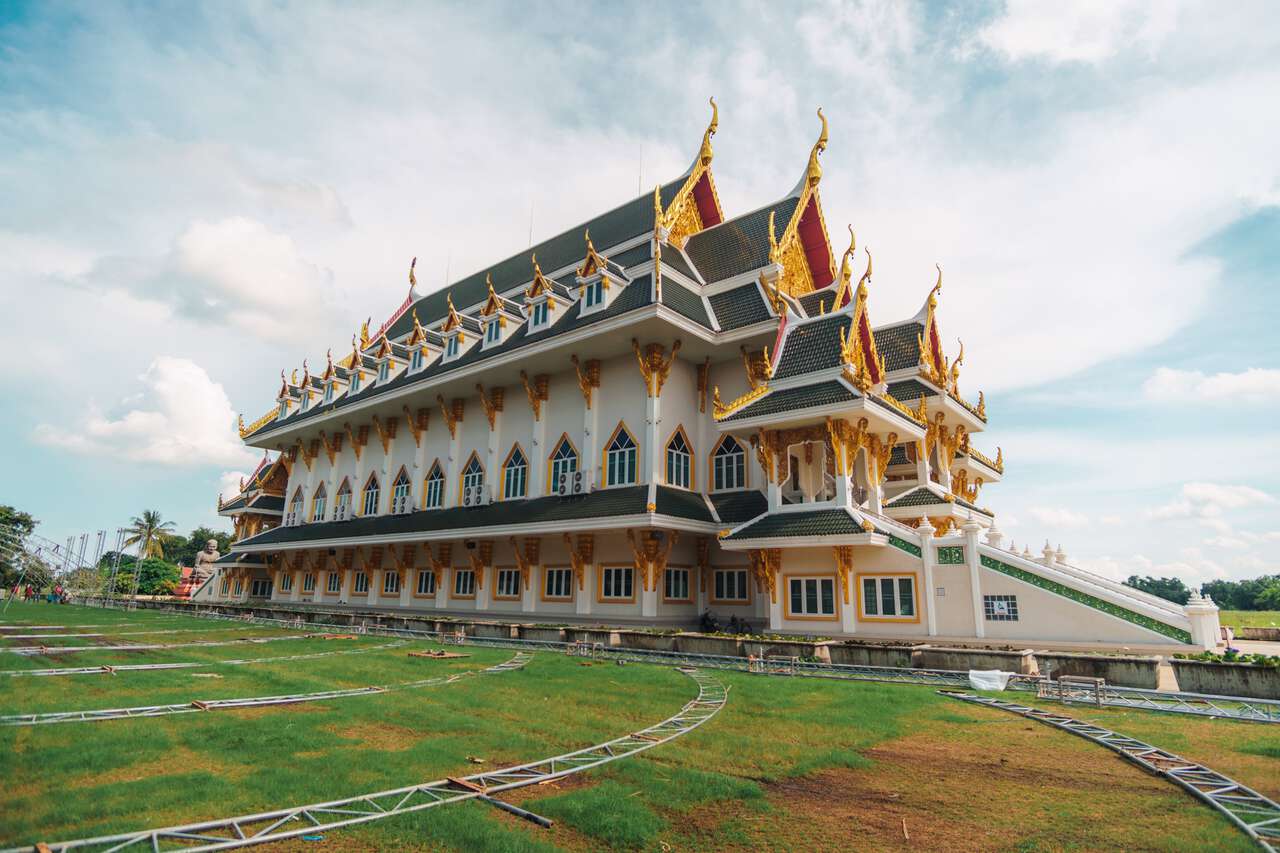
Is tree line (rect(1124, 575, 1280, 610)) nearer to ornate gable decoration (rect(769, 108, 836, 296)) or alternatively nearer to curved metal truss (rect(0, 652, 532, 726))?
ornate gable decoration (rect(769, 108, 836, 296))

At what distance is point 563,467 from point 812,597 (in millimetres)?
8774

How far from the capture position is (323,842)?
12.7 feet

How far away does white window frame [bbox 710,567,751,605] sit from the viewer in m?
18.8

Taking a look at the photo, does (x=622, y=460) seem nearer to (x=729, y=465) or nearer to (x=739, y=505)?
(x=729, y=465)

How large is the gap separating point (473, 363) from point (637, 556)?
8827mm

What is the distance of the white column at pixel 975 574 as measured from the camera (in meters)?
13.4

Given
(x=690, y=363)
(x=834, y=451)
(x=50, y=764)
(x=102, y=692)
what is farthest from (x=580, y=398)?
(x=50, y=764)

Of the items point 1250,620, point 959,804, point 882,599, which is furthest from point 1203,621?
point 1250,620

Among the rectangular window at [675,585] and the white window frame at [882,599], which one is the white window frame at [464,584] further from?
the white window frame at [882,599]

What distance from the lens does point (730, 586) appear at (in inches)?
755

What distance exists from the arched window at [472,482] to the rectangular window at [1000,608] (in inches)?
618

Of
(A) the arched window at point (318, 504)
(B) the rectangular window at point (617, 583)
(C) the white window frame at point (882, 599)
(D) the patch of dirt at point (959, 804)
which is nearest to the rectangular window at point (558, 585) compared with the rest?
(B) the rectangular window at point (617, 583)

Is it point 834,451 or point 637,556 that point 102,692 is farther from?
point 834,451

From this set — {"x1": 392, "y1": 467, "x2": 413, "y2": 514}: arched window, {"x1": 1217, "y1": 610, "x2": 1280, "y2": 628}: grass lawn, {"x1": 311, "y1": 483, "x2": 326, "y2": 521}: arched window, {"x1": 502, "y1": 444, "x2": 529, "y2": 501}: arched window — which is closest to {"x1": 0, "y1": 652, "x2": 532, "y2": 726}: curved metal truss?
{"x1": 502, "y1": 444, "x2": 529, "y2": 501}: arched window
